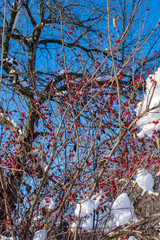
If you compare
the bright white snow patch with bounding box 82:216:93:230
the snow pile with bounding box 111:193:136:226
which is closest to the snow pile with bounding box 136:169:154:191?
the snow pile with bounding box 111:193:136:226

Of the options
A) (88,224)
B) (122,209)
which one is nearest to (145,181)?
(122,209)

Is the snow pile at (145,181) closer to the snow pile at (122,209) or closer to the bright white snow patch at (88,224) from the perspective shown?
the snow pile at (122,209)

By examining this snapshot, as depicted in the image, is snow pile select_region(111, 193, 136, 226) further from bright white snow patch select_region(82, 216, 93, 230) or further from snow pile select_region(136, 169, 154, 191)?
bright white snow patch select_region(82, 216, 93, 230)

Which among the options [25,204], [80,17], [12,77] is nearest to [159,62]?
[80,17]

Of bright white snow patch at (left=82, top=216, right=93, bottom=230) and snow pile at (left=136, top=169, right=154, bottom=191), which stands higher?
snow pile at (left=136, top=169, right=154, bottom=191)

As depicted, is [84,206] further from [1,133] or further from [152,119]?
[1,133]

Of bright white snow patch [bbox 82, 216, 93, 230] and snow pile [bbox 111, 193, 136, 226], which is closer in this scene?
snow pile [bbox 111, 193, 136, 226]

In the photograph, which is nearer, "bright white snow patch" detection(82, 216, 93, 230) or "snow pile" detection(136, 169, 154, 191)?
"snow pile" detection(136, 169, 154, 191)

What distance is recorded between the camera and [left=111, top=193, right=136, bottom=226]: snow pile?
2.62 m

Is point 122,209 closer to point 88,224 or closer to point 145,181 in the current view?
point 145,181

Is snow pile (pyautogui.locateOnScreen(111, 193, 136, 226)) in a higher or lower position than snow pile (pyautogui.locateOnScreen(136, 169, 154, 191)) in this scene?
lower

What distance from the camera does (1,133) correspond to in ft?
13.8

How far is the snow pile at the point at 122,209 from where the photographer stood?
2.62 m

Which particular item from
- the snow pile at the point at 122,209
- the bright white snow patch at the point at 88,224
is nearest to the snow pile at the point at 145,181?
the snow pile at the point at 122,209
